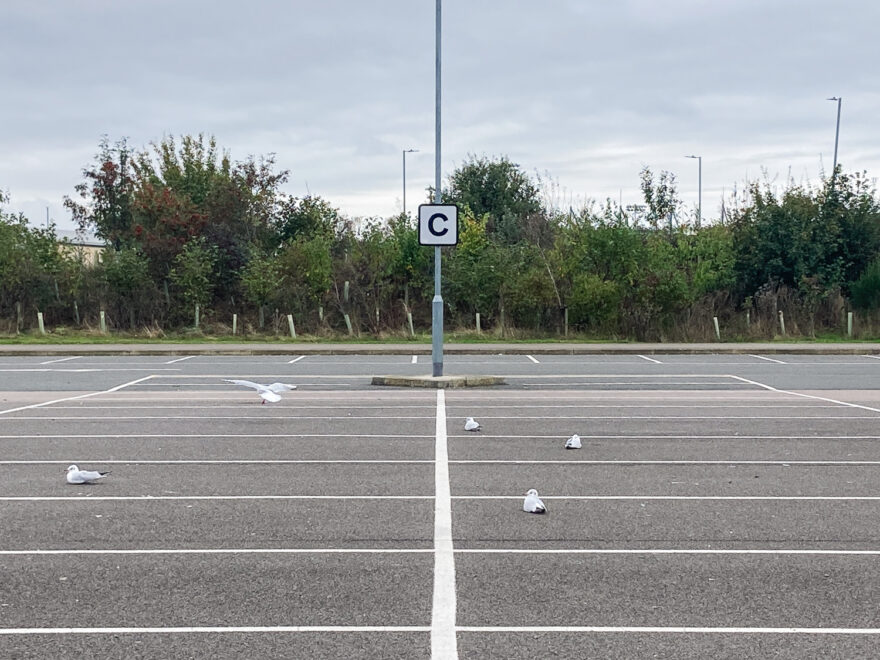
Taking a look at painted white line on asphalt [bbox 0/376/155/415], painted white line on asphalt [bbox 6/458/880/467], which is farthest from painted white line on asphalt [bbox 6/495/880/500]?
painted white line on asphalt [bbox 0/376/155/415]

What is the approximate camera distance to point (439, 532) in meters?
7.36

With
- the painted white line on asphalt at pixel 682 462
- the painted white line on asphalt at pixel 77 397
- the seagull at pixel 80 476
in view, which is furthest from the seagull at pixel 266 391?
the seagull at pixel 80 476

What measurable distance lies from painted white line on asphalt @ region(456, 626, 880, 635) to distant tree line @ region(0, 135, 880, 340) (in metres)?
28.4

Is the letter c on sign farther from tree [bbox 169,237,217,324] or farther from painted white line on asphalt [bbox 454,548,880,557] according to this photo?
tree [bbox 169,237,217,324]

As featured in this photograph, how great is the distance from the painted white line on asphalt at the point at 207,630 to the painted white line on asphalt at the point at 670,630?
36cm

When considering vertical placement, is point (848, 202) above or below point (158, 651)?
above

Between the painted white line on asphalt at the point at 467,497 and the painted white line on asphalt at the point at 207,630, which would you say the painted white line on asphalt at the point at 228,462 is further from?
the painted white line on asphalt at the point at 207,630

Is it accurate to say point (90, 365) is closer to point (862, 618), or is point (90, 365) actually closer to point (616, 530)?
point (616, 530)

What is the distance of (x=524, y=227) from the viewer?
4847 centimetres

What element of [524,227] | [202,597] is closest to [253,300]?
[524,227]

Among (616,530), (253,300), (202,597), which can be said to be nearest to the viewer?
(202,597)

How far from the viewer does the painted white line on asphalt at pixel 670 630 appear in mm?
5152

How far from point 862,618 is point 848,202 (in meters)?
A: 36.3

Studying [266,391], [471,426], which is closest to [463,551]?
[471,426]
